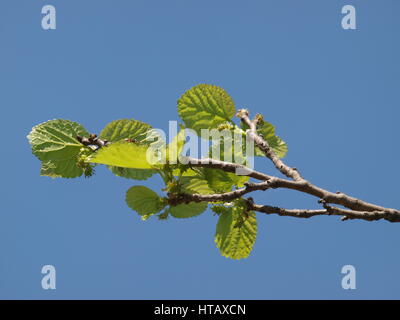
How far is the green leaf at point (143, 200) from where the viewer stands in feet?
3.97

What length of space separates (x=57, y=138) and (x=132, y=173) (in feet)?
0.93

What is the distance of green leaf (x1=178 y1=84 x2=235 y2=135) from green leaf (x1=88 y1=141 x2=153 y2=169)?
1.16 ft

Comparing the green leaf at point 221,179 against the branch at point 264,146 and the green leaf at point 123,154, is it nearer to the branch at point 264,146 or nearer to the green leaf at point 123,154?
the branch at point 264,146

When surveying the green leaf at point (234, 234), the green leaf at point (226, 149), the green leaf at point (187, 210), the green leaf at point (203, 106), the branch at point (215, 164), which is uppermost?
the green leaf at point (203, 106)

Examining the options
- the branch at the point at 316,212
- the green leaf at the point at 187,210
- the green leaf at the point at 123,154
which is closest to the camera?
the green leaf at the point at 123,154

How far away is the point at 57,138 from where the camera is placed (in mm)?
1364

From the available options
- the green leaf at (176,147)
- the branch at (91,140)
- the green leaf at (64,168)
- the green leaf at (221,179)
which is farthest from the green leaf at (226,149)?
the green leaf at (64,168)

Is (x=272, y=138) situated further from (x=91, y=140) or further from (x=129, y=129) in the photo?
(x=91, y=140)

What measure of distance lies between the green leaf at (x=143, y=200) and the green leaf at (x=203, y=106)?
0.30 metres

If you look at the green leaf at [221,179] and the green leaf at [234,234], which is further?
the green leaf at [234,234]

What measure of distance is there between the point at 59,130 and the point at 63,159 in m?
0.10

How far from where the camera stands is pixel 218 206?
1.34 meters

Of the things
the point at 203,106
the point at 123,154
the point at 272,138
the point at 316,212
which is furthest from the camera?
the point at 272,138

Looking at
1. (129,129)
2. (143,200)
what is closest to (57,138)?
(129,129)
